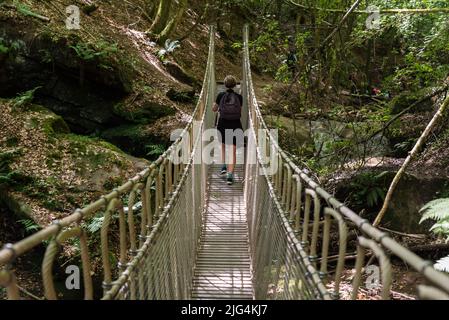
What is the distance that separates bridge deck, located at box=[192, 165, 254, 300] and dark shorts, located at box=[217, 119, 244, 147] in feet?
1.95

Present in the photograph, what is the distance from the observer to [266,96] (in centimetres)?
942

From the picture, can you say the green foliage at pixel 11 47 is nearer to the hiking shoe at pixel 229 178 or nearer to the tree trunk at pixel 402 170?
the hiking shoe at pixel 229 178

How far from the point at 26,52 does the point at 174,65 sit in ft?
10.0

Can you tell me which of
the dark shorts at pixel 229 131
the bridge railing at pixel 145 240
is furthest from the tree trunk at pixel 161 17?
the bridge railing at pixel 145 240

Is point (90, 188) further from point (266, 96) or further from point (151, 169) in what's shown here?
point (266, 96)

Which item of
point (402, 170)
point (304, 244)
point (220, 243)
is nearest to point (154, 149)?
point (220, 243)

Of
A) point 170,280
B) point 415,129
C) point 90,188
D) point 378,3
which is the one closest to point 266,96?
point 415,129

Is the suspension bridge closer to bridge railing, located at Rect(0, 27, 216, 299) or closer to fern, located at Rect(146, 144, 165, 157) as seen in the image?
bridge railing, located at Rect(0, 27, 216, 299)

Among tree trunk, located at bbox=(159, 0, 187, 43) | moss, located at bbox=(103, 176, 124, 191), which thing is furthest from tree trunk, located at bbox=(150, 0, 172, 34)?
moss, located at bbox=(103, 176, 124, 191)

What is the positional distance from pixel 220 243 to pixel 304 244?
240 centimetres

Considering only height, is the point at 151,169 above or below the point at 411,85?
below

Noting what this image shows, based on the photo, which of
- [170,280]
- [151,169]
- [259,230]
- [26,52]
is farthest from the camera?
[26,52]

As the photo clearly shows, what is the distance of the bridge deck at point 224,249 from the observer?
342 centimetres

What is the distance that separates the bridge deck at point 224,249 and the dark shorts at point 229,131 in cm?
59
